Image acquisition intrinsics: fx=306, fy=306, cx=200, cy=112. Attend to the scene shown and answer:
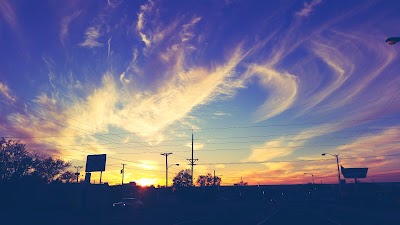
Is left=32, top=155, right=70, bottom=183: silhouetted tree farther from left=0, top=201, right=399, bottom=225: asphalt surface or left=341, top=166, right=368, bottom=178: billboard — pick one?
left=341, top=166, right=368, bottom=178: billboard

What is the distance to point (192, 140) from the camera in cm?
8231

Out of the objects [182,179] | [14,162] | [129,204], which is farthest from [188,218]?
[182,179]

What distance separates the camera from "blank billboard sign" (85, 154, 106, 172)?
5628cm

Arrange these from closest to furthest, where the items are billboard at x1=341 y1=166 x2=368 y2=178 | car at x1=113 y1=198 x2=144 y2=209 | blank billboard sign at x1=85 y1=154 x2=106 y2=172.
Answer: car at x1=113 y1=198 x2=144 y2=209 < blank billboard sign at x1=85 y1=154 x2=106 y2=172 < billboard at x1=341 y1=166 x2=368 y2=178

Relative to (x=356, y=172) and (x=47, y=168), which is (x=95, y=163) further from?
(x=356, y=172)

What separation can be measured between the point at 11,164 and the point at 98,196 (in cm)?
2409

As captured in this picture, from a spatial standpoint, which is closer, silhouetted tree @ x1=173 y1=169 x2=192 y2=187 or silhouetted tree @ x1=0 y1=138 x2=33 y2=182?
silhouetted tree @ x1=0 y1=138 x2=33 y2=182

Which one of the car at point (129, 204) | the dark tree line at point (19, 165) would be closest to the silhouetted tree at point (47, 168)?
the dark tree line at point (19, 165)

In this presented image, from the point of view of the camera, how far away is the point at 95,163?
56.7m

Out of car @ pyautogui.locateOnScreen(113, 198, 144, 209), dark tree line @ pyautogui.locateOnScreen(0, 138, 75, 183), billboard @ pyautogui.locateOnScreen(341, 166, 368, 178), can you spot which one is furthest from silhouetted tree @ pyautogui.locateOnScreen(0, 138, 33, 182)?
billboard @ pyautogui.locateOnScreen(341, 166, 368, 178)

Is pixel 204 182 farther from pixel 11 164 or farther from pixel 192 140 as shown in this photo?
pixel 11 164

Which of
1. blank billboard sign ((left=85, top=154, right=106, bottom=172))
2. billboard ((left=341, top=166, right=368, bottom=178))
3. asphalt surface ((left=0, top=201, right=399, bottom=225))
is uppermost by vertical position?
billboard ((left=341, top=166, right=368, bottom=178))

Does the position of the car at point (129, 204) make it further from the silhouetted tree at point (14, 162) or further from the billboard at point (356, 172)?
the billboard at point (356, 172)

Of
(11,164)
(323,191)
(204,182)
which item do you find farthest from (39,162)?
(323,191)
